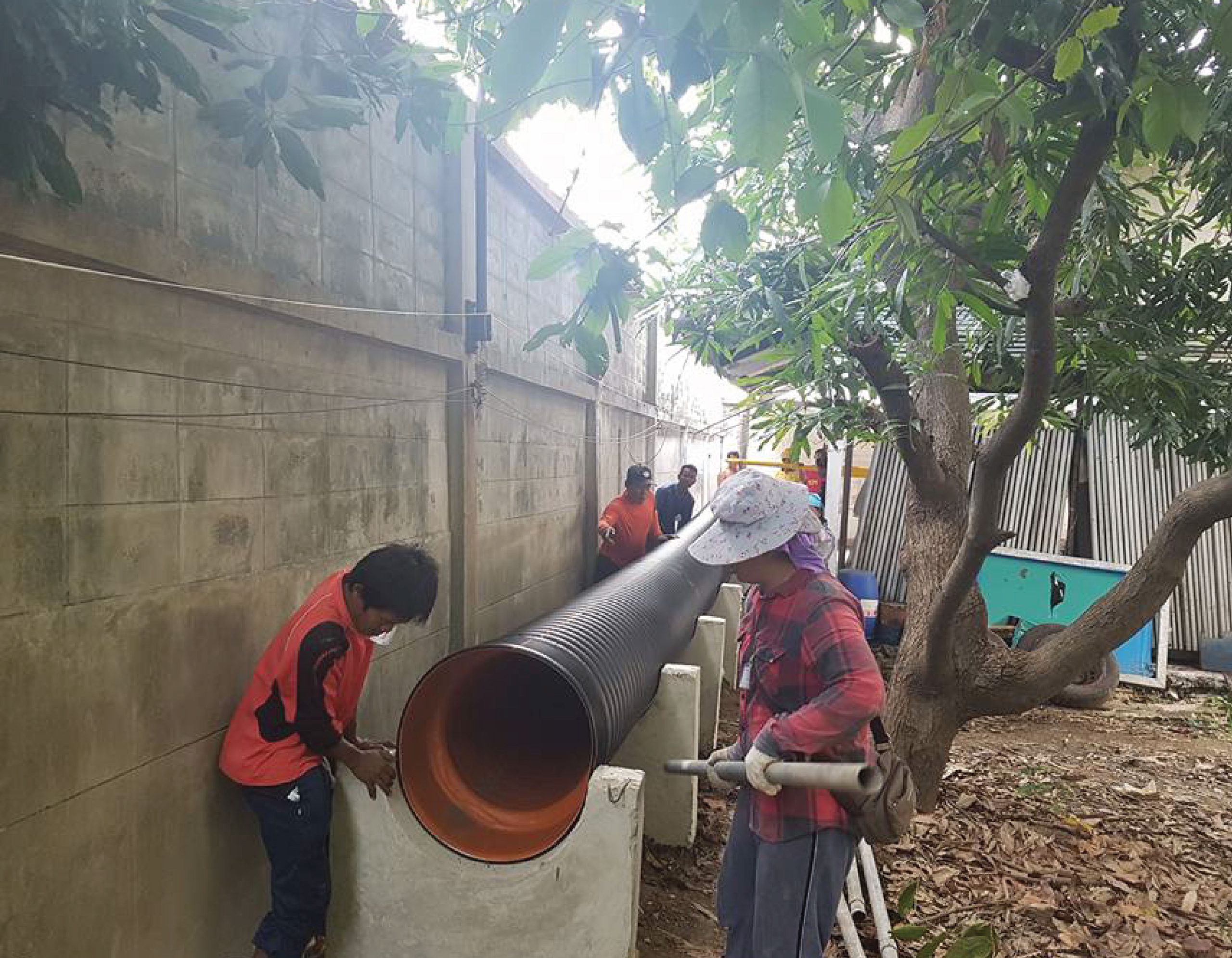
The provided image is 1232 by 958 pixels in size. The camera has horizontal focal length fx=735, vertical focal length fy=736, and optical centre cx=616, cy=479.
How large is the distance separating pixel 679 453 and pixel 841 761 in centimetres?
1198

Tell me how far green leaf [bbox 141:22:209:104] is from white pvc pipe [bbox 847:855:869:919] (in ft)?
12.4

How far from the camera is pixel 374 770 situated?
267 centimetres

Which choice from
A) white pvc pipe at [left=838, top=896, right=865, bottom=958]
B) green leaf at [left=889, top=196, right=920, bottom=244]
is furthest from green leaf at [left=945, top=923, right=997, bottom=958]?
green leaf at [left=889, top=196, right=920, bottom=244]

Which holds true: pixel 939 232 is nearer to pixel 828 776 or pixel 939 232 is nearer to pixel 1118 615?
pixel 828 776

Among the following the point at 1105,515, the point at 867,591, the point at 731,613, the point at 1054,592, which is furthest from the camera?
the point at 867,591

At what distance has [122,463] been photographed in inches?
87.1

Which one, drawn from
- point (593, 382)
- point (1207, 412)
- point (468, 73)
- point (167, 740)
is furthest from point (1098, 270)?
point (593, 382)

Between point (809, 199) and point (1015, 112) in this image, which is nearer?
point (809, 199)

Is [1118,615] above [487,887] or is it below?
above

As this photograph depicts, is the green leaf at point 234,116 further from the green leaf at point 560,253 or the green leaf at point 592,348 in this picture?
the green leaf at point 592,348

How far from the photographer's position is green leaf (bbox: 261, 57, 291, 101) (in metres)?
1.85

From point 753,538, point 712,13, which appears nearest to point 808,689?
point 753,538

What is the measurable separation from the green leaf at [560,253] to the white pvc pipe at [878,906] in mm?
2948

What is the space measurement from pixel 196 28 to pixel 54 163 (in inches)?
18.3
